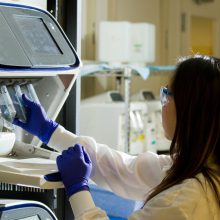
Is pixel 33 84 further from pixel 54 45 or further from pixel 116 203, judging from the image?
pixel 116 203

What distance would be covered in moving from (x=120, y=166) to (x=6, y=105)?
0.40 meters

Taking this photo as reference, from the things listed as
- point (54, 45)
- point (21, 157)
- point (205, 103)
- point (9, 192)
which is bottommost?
point (9, 192)

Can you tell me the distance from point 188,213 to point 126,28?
7.87ft

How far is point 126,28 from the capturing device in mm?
3264

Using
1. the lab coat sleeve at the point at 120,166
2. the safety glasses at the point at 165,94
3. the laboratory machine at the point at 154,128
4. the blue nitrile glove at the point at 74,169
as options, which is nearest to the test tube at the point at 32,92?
the lab coat sleeve at the point at 120,166

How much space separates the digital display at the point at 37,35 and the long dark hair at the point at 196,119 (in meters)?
0.31

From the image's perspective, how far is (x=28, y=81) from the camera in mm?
1225

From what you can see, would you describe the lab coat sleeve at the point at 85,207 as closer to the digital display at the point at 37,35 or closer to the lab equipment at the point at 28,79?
the lab equipment at the point at 28,79

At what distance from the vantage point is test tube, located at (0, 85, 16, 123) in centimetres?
115

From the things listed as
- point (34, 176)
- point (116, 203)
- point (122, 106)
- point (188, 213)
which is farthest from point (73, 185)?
point (122, 106)

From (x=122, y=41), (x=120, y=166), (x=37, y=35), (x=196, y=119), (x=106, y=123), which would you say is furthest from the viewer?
(x=122, y=41)

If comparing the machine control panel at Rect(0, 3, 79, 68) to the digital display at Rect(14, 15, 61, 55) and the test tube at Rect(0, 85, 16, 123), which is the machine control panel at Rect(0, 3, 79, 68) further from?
the test tube at Rect(0, 85, 16, 123)

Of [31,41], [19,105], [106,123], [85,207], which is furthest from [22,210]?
[106,123]

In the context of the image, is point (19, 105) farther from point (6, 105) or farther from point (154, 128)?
point (154, 128)
